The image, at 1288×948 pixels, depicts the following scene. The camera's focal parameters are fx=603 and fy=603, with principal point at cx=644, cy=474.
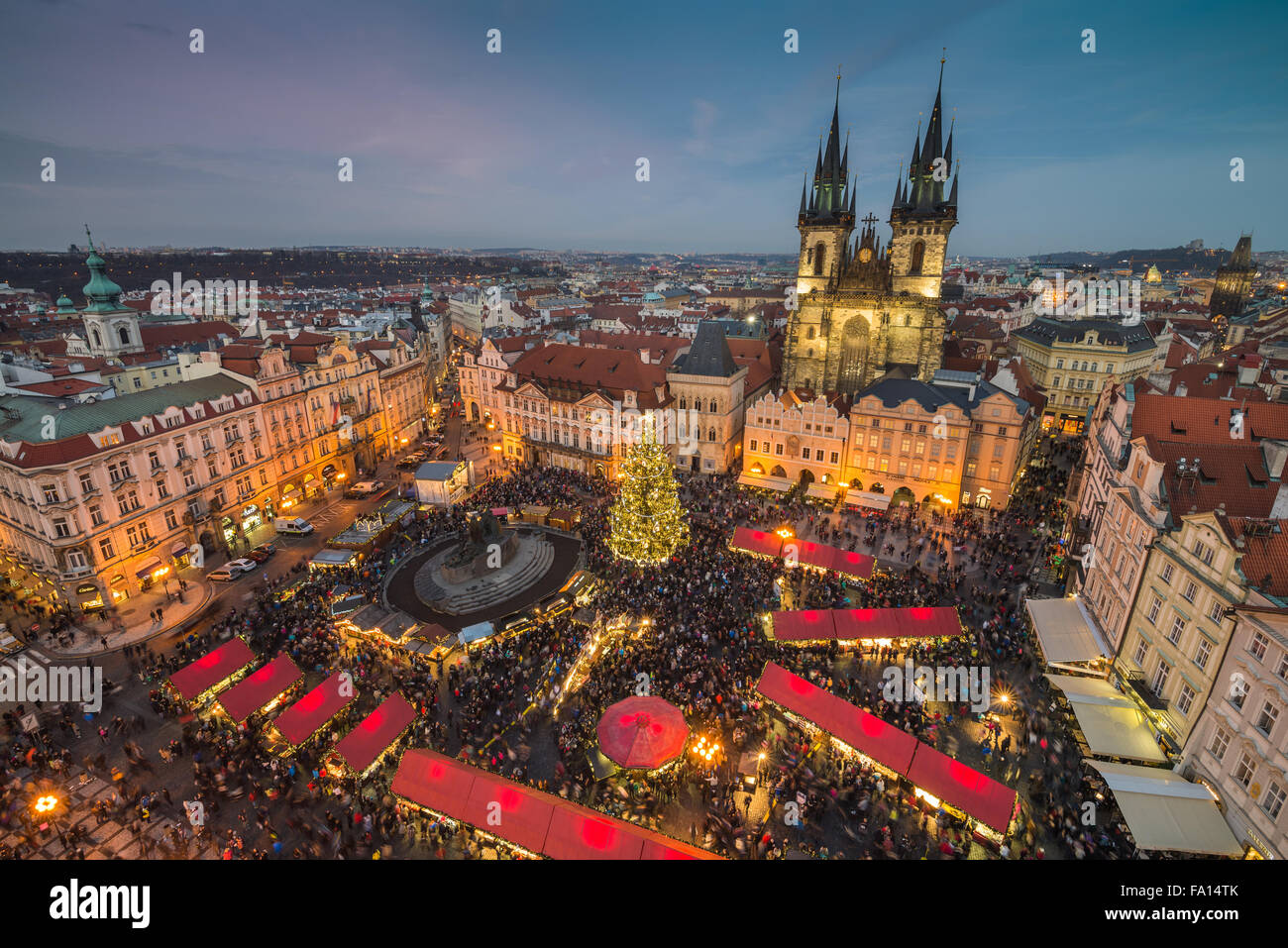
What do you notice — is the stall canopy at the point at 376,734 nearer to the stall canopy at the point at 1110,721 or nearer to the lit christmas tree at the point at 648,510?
the lit christmas tree at the point at 648,510

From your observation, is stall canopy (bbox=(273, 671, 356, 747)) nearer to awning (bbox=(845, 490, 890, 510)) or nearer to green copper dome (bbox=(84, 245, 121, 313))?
awning (bbox=(845, 490, 890, 510))

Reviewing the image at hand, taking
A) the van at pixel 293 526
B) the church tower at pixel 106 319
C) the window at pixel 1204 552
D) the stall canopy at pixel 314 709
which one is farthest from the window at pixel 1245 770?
the church tower at pixel 106 319

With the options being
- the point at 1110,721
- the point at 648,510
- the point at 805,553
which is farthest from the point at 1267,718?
the point at 648,510

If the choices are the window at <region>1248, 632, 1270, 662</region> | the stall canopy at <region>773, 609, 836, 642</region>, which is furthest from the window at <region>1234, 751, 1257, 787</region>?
the stall canopy at <region>773, 609, 836, 642</region>
